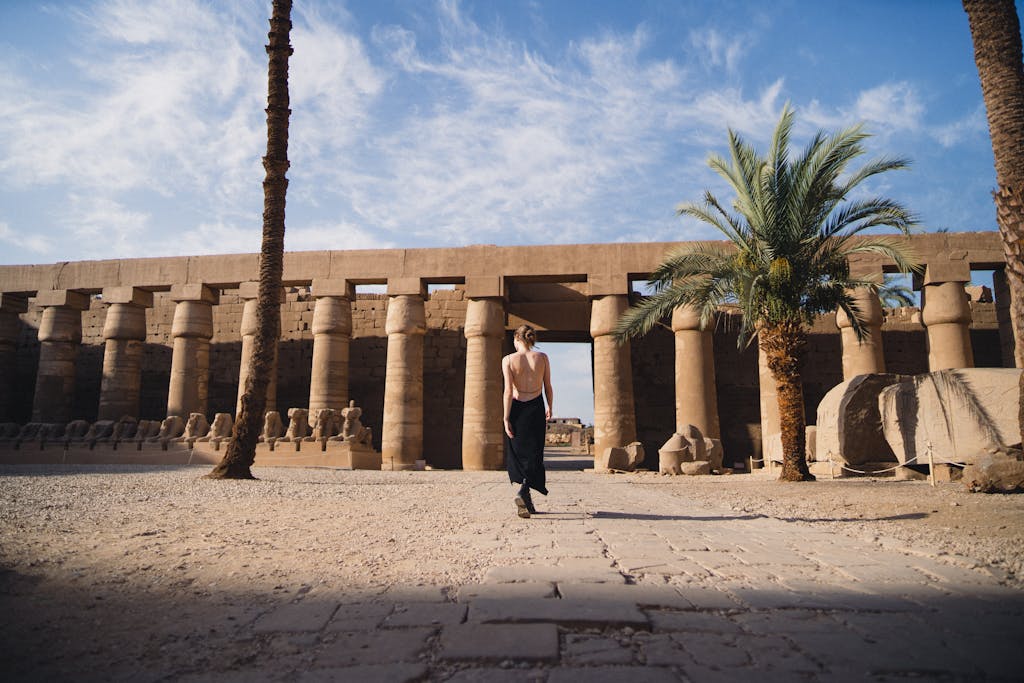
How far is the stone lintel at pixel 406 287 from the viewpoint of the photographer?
1647 cm

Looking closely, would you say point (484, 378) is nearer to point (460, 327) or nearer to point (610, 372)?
point (610, 372)

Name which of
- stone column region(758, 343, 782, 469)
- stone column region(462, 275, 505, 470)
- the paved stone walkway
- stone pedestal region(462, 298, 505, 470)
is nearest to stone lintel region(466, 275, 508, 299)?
stone column region(462, 275, 505, 470)

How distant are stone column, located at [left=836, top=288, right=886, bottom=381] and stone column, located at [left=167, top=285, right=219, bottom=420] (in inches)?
630

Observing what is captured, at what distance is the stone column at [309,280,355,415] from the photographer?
16328mm

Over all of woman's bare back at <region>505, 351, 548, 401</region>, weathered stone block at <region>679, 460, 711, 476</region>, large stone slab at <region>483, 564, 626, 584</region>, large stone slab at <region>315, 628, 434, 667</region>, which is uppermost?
woman's bare back at <region>505, 351, 548, 401</region>

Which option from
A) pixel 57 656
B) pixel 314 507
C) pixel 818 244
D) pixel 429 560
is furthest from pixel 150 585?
pixel 818 244

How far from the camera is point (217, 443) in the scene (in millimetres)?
15000

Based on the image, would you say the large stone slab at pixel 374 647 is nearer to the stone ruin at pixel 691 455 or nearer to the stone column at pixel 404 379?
the stone ruin at pixel 691 455

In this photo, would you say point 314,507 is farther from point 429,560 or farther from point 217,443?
point 217,443

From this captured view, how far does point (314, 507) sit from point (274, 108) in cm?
748

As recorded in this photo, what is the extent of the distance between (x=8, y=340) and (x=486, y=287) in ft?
48.7

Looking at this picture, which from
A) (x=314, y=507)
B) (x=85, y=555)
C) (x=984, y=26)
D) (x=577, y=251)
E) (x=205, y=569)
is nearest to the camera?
(x=205, y=569)

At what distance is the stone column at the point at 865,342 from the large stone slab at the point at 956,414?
483 centimetres

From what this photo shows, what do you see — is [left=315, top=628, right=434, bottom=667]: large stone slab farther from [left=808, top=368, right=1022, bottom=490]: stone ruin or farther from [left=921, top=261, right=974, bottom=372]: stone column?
[left=921, top=261, right=974, bottom=372]: stone column
